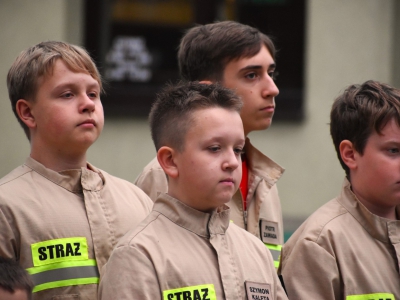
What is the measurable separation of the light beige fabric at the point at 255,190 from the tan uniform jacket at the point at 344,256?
1.55 feet

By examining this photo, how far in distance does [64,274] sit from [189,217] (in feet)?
2.00

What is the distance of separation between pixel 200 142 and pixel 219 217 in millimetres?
330

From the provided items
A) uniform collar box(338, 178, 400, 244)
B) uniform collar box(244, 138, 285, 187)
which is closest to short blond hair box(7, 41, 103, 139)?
uniform collar box(244, 138, 285, 187)

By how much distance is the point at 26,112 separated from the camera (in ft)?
12.3

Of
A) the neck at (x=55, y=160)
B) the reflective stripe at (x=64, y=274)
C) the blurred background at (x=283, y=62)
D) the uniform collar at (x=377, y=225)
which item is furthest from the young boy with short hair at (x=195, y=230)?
the blurred background at (x=283, y=62)

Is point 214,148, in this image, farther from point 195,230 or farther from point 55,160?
point 55,160

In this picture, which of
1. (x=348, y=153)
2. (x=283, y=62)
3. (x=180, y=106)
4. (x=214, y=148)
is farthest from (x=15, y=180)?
(x=283, y=62)

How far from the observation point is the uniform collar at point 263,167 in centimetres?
441

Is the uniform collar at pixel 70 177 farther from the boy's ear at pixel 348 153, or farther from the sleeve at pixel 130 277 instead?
the boy's ear at pixel 348 153

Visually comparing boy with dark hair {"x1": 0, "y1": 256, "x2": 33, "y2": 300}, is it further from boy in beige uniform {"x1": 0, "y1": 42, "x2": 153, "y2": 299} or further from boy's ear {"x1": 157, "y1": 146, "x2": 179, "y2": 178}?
boy's ear {"x1": 157, "y1": 146, "x2": 179, "y2": 178}

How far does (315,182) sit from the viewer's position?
9594 mm

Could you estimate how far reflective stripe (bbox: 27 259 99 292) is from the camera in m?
3.36

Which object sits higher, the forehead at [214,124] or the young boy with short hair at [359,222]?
the forehead at [214,124]

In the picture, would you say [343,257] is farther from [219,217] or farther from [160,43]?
[160,43]
